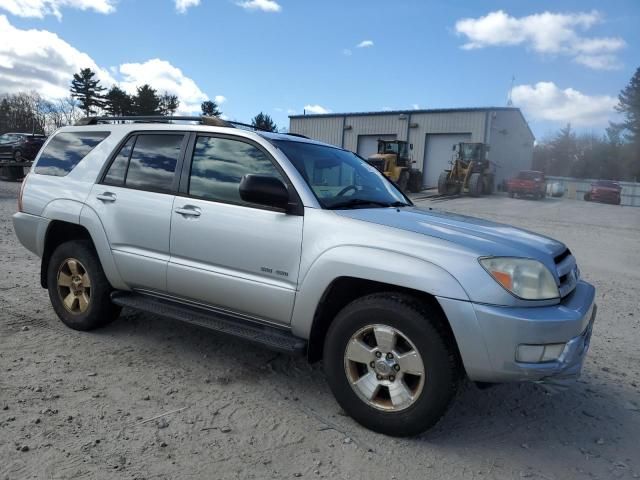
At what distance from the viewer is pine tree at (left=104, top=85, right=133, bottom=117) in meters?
57.2

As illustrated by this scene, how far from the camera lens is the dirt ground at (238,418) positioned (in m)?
2.67

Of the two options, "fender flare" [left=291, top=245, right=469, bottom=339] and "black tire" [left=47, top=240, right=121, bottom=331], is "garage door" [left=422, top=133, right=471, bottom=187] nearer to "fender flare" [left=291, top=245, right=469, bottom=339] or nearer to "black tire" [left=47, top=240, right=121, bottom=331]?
"black tire" [left=47, top=240, right=121, bottom=331]

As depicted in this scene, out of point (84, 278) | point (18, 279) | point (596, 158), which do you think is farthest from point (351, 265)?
point (596, 158)

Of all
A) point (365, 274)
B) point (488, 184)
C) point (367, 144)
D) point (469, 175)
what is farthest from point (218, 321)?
point (367, 144)

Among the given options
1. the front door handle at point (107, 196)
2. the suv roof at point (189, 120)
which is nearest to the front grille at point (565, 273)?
the suv roof at point (189, 120)

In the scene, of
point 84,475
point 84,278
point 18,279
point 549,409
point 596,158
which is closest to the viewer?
point 84,475

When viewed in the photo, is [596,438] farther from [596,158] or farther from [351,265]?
[596,158]

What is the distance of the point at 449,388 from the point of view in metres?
2.76

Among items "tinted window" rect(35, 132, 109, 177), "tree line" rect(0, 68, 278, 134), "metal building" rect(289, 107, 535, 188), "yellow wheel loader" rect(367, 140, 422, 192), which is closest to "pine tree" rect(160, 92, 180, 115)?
"tree line" rect(0, 68, 278, 134)

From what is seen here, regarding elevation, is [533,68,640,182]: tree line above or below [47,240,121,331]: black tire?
above

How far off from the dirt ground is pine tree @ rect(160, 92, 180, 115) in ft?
206

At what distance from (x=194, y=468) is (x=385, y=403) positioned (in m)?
1.11

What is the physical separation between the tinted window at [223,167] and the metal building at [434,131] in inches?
Result: 1220

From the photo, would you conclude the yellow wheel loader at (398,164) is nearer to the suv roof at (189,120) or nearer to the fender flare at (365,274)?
the suv roof at (189,120)
